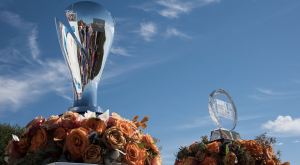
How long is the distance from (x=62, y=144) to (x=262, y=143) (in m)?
3.96

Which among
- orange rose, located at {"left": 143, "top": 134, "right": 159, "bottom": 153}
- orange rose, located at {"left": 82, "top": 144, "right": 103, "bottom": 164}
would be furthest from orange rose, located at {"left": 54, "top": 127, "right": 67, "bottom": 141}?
orange rose, located at {"left": 143, "top": 134, "right": 159, "bottom": 153}

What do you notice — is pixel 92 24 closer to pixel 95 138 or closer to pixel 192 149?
pixel 95 138

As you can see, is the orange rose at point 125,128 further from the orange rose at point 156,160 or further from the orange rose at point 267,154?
the orange rose at point 267,154

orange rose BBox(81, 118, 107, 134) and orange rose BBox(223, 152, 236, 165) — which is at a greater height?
orange rose BBox(81, 118, 107, 134)

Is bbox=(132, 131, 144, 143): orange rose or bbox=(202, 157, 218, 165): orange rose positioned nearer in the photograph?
bbox=(132, 131, 144, 143): orange rose

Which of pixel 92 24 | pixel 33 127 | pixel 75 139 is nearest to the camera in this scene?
pixel 75 139

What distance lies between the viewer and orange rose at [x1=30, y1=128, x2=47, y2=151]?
2.45 metres

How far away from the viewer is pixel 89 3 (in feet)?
12.0

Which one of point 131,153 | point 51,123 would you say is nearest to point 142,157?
point 131,153

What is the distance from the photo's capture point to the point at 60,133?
245 cm

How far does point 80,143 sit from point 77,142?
3 centimetres

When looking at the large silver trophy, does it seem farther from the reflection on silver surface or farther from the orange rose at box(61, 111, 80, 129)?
the reflection on silver surface

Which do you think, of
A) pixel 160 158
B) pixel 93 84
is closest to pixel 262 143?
pixel 160 158

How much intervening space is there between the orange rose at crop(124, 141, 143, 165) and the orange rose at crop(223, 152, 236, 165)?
2462 millimetres
